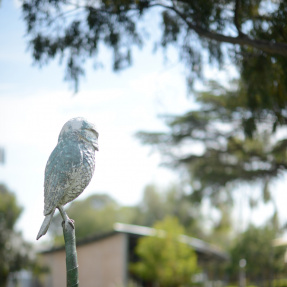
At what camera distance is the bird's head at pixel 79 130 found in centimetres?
457

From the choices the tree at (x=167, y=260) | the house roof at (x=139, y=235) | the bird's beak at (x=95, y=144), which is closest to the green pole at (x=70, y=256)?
the bird's beak at (x=95, y=144)

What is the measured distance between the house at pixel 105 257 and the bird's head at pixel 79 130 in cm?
1617

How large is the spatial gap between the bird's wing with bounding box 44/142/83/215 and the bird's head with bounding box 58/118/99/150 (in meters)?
0.11

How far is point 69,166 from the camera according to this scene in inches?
175

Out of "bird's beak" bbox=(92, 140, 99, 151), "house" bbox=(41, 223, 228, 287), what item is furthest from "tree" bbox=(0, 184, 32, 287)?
"bird's beak" bbox=(92, 140, 99, 151)

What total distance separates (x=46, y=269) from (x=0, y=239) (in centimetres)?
281

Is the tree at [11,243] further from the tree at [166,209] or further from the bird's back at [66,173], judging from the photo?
the tree at [166,209]

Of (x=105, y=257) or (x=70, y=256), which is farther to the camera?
(x=105, y=257)

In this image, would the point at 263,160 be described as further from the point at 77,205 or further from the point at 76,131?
the point at 77,205

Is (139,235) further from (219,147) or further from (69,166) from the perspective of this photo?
(69,166)

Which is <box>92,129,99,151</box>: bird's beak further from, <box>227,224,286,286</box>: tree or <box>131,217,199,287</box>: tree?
<box>227,224,286,286</box>: tree

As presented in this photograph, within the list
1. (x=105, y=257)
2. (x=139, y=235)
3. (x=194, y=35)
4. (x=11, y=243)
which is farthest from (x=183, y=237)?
(x=194, y=35)

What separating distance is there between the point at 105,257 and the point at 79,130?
18.7 meters

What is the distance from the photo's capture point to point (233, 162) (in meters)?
17.2
